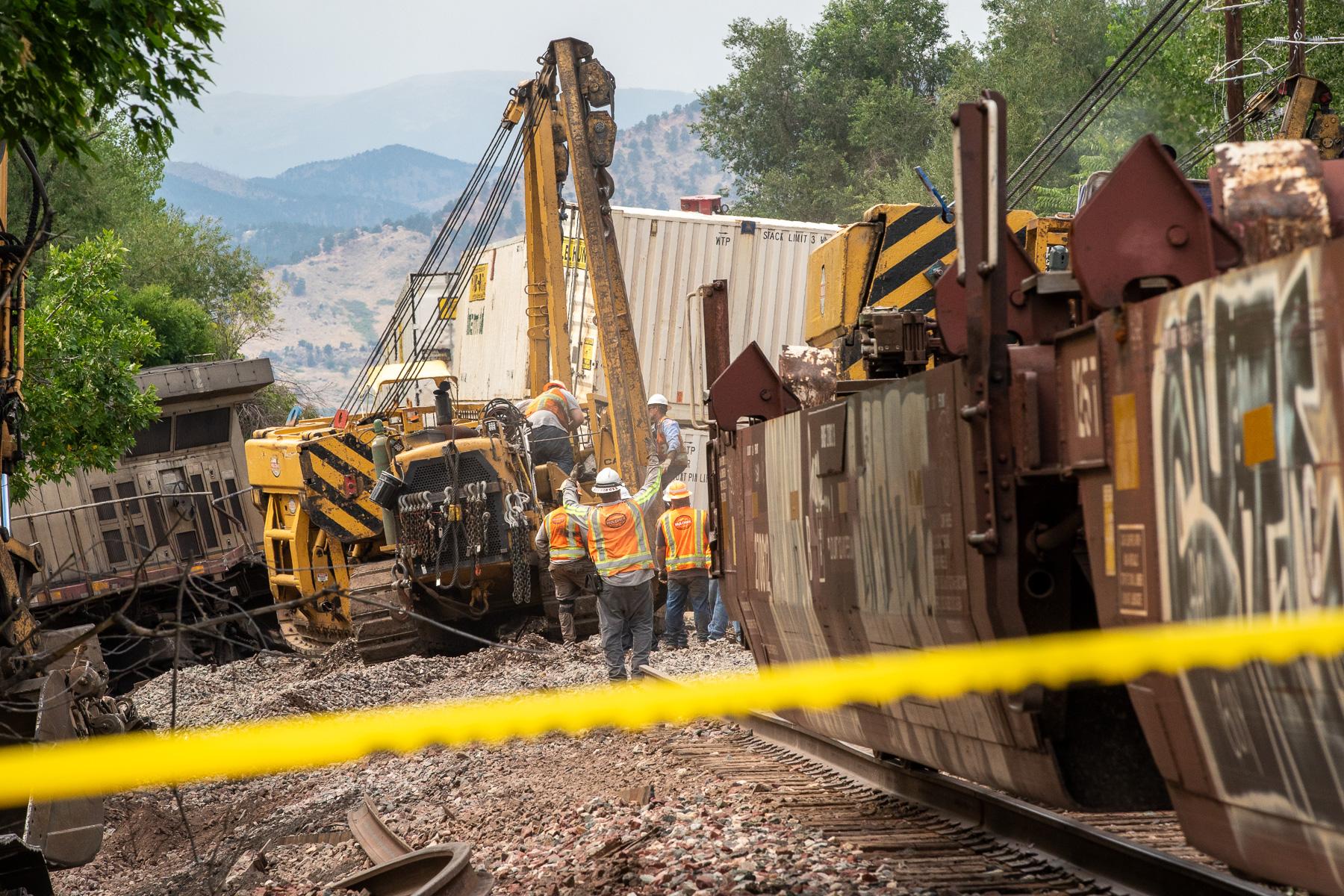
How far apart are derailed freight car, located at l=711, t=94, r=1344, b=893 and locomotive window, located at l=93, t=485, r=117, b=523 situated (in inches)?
636

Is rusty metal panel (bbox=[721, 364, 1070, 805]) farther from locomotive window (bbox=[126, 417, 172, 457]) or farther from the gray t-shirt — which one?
locomotive window (bbox=[126, 417, 172, 457])

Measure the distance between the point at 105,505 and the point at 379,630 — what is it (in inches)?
304

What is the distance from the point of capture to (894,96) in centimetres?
5009

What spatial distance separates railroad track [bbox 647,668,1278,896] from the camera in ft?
15.4

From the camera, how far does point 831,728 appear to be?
6414 mm

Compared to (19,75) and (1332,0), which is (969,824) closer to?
(19,75)

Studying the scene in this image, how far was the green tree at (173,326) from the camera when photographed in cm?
3206

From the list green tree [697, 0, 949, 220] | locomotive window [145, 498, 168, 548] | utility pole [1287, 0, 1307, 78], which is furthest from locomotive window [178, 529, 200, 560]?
green tree [697, 0, 949, 220]

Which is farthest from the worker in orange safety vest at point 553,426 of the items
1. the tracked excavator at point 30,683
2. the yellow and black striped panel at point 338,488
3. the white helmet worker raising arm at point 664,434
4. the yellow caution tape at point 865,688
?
the yellow caution tape at point 865,688

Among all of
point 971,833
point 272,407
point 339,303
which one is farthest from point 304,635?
point 339,303

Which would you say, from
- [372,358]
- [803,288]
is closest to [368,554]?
[372,358]

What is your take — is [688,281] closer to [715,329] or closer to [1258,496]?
[715,329]

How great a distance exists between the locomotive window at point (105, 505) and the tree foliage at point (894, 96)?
21663mm

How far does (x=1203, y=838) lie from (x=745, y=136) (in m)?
55.2
